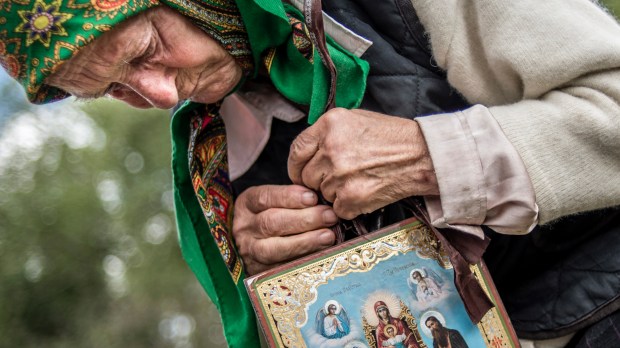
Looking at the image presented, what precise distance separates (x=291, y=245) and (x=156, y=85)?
0.41 metres

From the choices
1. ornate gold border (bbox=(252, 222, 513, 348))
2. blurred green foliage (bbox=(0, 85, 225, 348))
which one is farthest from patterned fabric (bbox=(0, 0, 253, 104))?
blurred green foliage (bbox=(0, 85, 225, 348))

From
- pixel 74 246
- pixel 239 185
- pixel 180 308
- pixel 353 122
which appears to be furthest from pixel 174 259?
pixel 353 122

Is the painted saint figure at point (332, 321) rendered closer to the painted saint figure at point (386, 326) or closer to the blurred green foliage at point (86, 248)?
the painted saint figure at point (386, 326)

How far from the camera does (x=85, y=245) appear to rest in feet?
26.4

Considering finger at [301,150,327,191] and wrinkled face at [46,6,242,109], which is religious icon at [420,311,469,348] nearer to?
finger at [301,150,327,191]

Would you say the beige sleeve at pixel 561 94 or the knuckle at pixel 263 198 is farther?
the knuckle at pixel 263 198

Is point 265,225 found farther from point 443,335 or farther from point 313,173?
point 443,335

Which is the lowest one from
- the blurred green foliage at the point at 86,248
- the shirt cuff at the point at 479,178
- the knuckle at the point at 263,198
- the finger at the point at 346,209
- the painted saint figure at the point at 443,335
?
the blurred green foliage at the point at 86,248

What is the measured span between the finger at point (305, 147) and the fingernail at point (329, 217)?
0.10 metres

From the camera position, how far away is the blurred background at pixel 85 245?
771 centimetres

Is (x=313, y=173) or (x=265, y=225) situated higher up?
(x=313, y=173)

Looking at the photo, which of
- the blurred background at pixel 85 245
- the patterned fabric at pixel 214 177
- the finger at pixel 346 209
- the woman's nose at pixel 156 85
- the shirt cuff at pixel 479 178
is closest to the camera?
the shirt cuff at pixel 479 178

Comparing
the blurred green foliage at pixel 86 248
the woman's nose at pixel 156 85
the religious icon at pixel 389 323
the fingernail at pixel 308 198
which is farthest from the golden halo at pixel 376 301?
the blurred green foliage at pixel 86 248

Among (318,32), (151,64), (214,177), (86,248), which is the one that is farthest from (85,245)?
(318,32)
